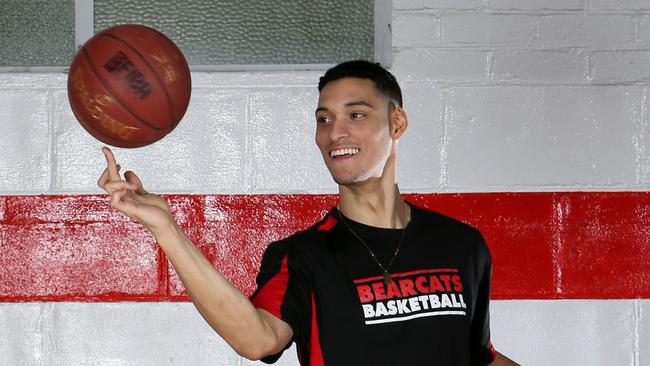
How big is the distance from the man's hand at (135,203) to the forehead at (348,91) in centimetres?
56

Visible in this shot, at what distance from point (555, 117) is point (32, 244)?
1538 millimetres

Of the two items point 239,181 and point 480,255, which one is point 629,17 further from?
point 239,181

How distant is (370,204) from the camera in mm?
1807

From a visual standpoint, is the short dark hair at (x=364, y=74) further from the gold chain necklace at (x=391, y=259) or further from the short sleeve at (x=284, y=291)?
the short sleeve at (x=284, y=291)

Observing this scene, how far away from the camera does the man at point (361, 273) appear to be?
1417mm

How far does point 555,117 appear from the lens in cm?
242

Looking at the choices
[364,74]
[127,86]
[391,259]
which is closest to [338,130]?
[364,74]

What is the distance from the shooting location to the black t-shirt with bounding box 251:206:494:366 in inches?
62.9

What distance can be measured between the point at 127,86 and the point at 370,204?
581 millimetres

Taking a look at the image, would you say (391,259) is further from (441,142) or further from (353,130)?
(441,142)

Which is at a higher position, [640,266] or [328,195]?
[328,195]

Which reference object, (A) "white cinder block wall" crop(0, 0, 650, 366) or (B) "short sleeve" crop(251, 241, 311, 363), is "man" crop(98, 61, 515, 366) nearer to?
(B) "short sleeve" crop(251, 241, 311, 363)

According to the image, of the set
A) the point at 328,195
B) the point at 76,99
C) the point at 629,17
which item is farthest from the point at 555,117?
the point at 76,99

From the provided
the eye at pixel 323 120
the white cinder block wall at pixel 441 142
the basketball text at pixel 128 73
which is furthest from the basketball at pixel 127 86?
the white cinder block wall at pixel 441 142
